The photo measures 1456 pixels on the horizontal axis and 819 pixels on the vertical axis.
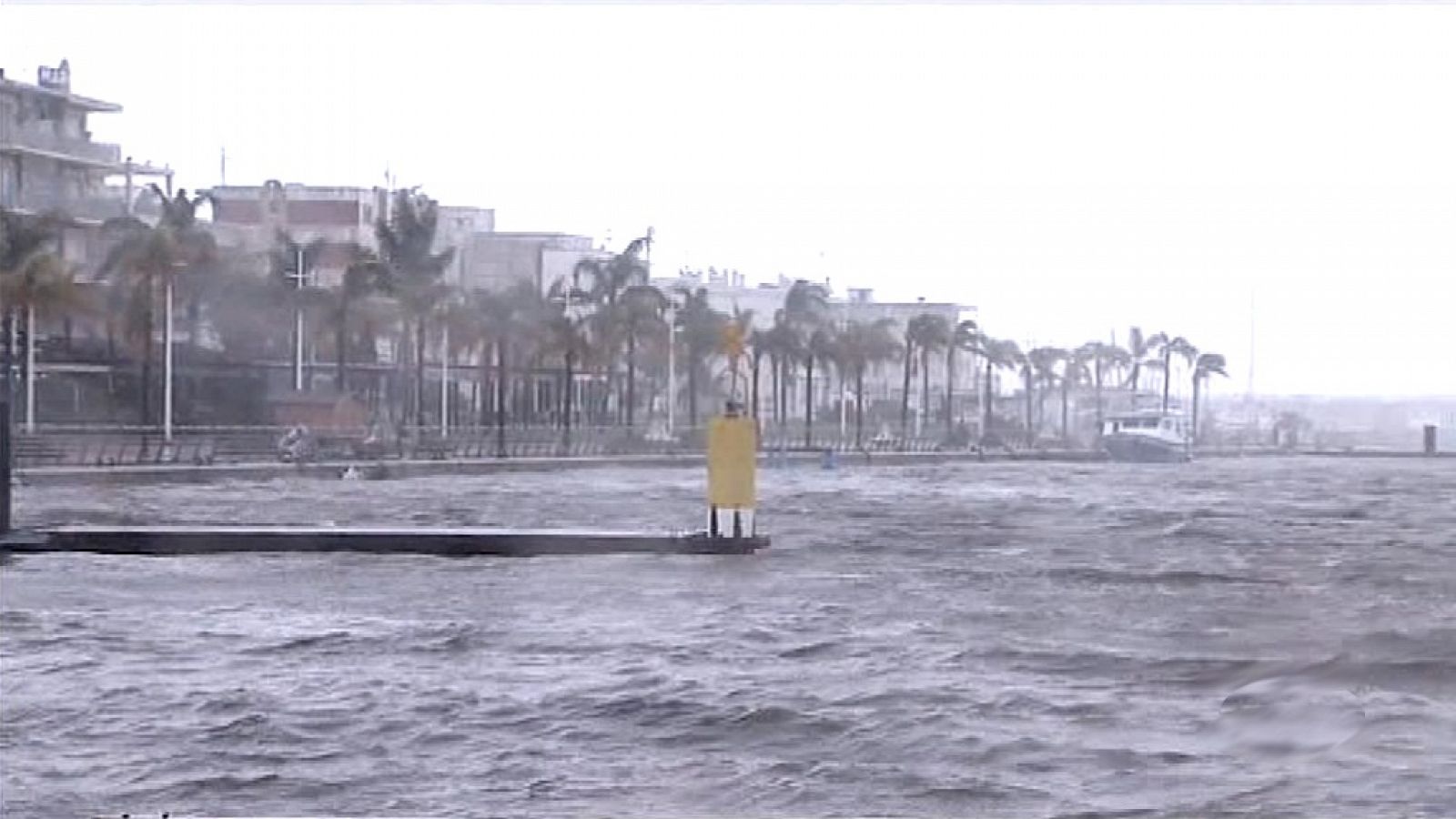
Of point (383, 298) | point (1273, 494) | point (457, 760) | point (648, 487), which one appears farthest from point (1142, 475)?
point (457, 760)

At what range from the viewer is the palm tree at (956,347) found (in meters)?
108

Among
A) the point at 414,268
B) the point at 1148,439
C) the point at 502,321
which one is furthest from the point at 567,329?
the point at 1148,439

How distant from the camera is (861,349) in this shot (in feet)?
311

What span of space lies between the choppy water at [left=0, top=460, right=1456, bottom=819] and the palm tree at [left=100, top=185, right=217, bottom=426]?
1232 inches

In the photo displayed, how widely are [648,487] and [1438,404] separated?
239 ft

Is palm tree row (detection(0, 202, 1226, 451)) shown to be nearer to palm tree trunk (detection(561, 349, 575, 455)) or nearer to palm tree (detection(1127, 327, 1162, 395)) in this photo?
palm tree trunk (detection(561, 349, 575, 455))

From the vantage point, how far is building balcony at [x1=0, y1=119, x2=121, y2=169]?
2253 inches

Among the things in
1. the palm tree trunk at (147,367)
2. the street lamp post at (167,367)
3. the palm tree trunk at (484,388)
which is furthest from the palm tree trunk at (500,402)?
the palm tree trunk at (147,367)

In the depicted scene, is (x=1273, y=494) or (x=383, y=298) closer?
(x=1273, y=494)

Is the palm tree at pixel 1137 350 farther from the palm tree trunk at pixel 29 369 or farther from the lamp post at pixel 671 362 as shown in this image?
the palm tree trunk at pixel 29 369

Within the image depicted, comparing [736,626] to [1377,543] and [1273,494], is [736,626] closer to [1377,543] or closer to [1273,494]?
[1377,543]

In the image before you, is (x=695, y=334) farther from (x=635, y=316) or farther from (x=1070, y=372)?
(x=1070, y=372)

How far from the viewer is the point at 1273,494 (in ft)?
184

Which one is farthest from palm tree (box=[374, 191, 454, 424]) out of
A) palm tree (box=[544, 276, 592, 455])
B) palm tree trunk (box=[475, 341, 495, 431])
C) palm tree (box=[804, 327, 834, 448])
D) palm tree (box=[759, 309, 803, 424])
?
palm tree (box=[759, 309, 803, 424])
